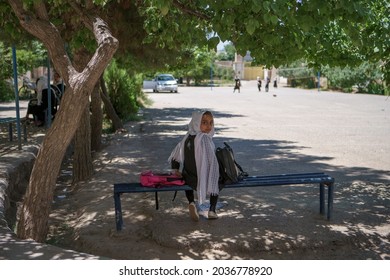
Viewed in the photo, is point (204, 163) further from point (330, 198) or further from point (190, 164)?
point (330, 198)

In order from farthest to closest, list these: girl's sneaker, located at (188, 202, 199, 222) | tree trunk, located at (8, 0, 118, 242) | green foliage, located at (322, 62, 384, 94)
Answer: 1. green foliage, located at (322, 62, 384, 94)
2. girl's sneaker, located at (188, 202, 199, 222)
3. tree trunk, located at (8, 0, 118, 242)

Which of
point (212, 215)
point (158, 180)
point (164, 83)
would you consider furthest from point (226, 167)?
point (164, 83)

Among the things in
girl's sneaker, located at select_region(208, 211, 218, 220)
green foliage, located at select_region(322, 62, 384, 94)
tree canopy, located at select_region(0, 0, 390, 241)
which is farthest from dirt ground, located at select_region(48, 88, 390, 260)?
green foliage, located at select_region(322, 62, 384, 94)

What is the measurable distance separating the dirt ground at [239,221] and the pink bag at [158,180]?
0.52m

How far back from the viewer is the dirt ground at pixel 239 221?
5535mm

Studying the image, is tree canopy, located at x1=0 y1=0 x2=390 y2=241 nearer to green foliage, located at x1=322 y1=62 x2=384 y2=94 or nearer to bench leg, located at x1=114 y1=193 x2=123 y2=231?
bench leg, located at x1=114 y1=193 x2=123 y2=231

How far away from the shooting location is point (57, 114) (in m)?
5.29

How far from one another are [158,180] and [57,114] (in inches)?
54.3

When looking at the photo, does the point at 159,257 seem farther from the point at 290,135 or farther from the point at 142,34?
the point at 290,135

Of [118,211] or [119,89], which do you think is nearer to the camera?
[118,211]

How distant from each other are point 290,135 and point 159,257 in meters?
10.5

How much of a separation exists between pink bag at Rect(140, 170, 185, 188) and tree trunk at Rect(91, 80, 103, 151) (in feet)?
21.2

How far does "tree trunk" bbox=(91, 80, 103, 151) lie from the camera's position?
12.2 m

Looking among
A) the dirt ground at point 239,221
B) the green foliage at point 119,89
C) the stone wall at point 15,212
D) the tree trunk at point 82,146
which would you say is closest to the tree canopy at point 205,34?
the stone wall at point 15,212
